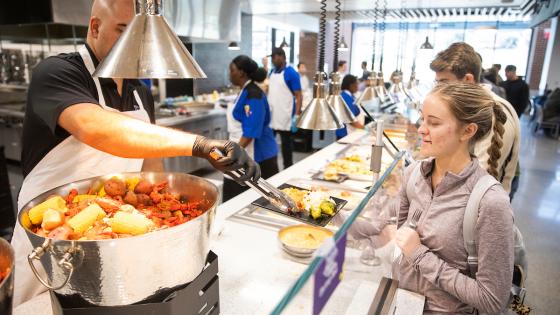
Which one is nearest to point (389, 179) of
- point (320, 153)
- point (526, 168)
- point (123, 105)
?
point (123, 105)

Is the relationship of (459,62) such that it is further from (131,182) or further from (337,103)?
(131,182)

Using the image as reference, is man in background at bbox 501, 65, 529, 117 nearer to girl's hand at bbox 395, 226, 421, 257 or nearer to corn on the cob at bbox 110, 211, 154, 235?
girl's hand at bbox 395, 226, 421, 257

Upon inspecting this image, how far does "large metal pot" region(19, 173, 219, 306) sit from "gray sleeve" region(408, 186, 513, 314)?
0.86 meters

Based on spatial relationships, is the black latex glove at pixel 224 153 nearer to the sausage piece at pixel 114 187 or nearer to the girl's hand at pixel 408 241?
the sausage piece at pixel 114 187

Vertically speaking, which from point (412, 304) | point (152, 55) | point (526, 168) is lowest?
point (526, 168)

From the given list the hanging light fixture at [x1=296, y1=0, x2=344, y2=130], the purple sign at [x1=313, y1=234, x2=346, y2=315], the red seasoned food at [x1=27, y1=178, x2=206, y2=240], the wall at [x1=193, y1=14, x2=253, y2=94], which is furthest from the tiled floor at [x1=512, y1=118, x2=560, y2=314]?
the wall at [x1=193, y1=14, x2=253, y2=94]

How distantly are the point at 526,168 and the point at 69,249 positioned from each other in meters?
7.00

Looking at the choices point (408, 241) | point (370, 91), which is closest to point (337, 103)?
point (408, 241)

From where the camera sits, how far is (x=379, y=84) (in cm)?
352

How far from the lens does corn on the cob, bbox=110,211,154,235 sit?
2.63ft

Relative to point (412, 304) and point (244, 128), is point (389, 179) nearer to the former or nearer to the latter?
point (412, 304)

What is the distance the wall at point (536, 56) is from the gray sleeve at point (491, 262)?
575 inches

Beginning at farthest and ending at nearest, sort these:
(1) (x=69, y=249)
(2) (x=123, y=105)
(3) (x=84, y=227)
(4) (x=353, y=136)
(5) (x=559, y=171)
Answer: (5) (x=559, y=171) → (4) (x=353, y=136) → (2) (x=123, y=105) → (3) (x=84, y=227) → (1) (x=69, y=249)

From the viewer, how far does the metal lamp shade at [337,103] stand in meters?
1.99
